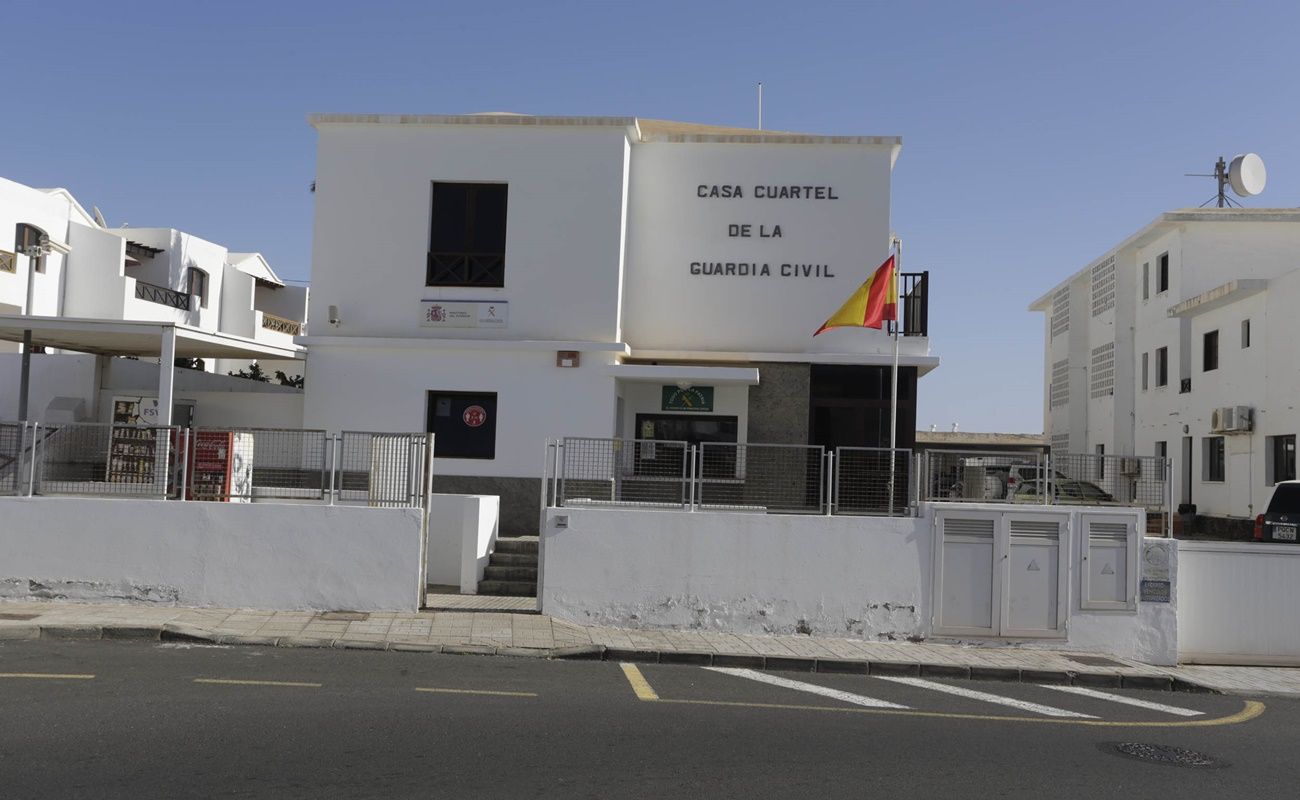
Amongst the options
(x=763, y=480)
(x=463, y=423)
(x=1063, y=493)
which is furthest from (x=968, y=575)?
(x=463, y=423)

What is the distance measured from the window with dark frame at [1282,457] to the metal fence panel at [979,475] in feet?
56.7

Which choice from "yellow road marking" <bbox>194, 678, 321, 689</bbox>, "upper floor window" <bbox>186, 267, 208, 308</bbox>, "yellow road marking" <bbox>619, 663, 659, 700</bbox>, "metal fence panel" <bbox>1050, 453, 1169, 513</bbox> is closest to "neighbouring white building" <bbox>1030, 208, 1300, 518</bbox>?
"metal fence panel" <bbox>1050, 453, 1169, 513</bbox>

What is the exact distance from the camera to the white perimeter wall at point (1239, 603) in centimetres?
1488

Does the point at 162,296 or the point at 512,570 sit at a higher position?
the point at 162,296

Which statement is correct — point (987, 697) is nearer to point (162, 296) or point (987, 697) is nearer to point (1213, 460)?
point (1213, 460)

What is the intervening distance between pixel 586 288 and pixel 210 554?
26.6 feet

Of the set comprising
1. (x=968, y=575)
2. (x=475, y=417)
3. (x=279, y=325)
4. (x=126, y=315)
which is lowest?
(x=968, y=575)

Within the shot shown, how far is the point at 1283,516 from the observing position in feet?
69.7

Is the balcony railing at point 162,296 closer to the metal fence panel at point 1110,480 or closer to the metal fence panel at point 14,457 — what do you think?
the metal fence panel at point 14,457

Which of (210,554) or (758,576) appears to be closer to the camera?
(210,554)

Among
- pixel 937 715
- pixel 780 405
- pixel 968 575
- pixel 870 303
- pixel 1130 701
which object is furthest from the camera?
pixel 780 405

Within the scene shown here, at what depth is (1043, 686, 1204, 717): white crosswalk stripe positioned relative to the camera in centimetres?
1133

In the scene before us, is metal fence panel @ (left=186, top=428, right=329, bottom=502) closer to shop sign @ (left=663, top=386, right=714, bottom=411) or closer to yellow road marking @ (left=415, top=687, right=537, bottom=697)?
yellow road marking @ (left=415, top=687, right=537, bottom=697)

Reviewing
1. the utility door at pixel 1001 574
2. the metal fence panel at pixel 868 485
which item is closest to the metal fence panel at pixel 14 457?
the metal fence panel at pixel 868 485
